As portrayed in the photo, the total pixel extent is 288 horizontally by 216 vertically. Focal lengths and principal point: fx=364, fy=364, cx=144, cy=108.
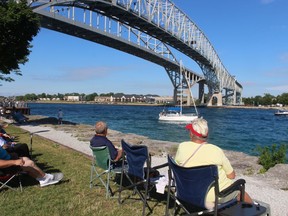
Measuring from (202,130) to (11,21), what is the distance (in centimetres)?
1184

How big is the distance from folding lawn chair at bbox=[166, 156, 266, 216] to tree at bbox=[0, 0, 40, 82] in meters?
11.9

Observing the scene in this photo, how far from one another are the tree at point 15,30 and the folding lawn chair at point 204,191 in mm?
11935

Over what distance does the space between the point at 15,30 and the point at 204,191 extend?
40.8 feet

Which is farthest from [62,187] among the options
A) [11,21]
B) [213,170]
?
[11,21]

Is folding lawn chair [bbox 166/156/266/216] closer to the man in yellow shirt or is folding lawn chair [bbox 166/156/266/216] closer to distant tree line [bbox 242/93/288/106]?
the man in yellow shirt

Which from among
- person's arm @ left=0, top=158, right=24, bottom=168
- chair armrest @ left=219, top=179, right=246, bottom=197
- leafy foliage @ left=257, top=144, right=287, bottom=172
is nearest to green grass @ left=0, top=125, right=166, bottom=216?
person's arm @ left=0, top=158, right=24, bottom=168

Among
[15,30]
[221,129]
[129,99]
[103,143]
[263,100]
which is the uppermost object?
[15,30]

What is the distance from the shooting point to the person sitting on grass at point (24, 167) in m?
4.18

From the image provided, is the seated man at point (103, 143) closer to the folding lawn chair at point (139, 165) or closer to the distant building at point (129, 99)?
the folding lawn chair at point (139, 165)

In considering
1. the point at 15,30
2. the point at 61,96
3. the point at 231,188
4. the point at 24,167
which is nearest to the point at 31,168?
the point at 24,167

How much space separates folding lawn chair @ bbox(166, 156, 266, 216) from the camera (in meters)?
2.68

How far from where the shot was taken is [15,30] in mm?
13500

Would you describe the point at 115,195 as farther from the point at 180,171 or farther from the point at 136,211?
the point at 180,171

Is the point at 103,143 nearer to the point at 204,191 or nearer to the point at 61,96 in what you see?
the point at 204,191
